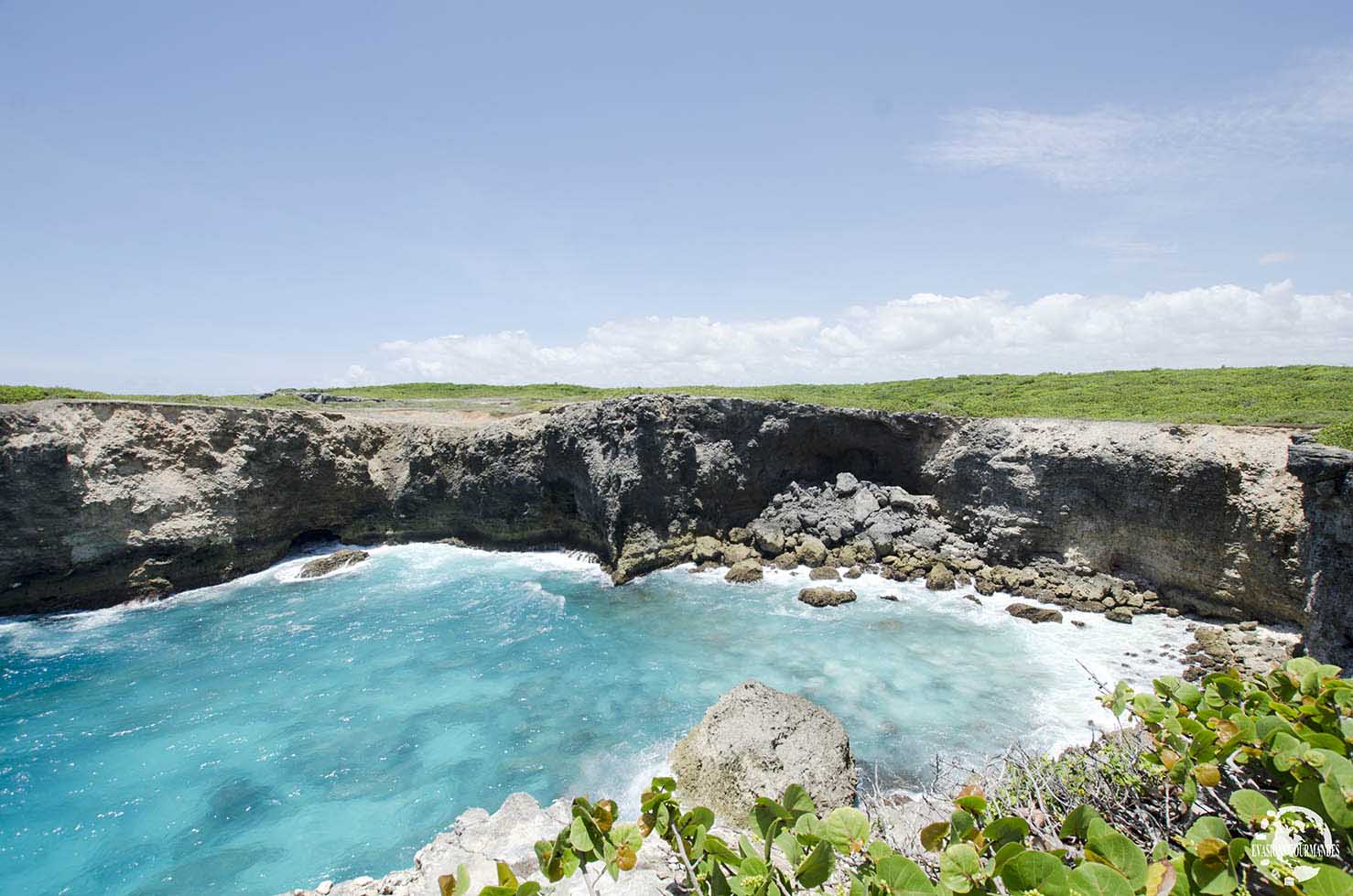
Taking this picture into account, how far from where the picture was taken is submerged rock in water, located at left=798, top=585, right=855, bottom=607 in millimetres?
25062

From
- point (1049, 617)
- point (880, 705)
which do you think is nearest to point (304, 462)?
point (880, 705)

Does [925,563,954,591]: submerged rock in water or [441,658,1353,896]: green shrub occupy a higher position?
[441,658,1353,896]: green shrub

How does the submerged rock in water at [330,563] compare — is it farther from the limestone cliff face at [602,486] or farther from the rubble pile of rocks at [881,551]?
the rubble pile of rocks at [881,551]

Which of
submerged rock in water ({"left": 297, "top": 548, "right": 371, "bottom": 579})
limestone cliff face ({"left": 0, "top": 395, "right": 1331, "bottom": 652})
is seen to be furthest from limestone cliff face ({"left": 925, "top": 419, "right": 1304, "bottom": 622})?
submerged rock in water ({"left": 297, "top": 548, "right": 371, "bottom": 579})

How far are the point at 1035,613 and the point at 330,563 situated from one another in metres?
33.8

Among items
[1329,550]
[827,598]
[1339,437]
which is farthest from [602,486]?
[1339,437]

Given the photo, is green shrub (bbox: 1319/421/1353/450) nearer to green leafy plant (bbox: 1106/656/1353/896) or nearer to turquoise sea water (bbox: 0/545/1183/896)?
turquoise sea water (bbox: 0/545/1183/896)

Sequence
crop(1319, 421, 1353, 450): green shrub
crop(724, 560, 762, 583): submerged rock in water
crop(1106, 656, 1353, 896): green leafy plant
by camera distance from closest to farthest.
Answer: crop(1106, 656, 1353, 896): green leafy plant, crop(1319, 421, 1353, 450): green shrub, crop(724, 560, 762, 583): submerged rock in water

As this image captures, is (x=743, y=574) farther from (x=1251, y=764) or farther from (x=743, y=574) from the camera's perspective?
(x=1251, y=764)

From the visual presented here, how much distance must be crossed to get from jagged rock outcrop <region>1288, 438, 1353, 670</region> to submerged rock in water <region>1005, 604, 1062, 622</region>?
7771 mm

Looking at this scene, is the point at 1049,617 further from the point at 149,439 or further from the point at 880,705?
the point at 149,439

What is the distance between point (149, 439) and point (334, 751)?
75.0ft

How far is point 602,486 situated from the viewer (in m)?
31.4

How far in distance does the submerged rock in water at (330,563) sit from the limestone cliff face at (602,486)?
2.84 meters
